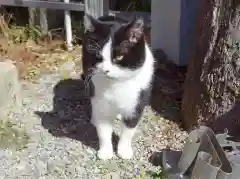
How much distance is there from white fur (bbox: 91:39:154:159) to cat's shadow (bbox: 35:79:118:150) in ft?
0.53

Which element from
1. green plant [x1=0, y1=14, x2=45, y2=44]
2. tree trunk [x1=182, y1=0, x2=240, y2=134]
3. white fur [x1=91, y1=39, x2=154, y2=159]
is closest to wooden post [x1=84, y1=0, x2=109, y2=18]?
green plant [x1=0, y1=14, x2=45, y2=44]

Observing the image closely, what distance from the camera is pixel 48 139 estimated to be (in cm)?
265

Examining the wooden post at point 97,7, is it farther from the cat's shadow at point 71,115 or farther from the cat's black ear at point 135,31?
the cat's black ear at point 135,31

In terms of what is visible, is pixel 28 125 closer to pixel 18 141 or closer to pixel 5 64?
pixel 18 141

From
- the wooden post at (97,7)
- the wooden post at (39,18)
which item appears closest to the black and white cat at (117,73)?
the wooden post at (97,7)

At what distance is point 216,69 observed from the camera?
7.84ft

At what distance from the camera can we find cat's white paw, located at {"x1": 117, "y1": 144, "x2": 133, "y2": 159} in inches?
97.4

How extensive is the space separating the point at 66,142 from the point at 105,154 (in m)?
0.29

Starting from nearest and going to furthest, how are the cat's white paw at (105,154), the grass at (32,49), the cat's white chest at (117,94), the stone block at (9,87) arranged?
the cat's white chest at (117,94)
the cat's white paw at (105,154)
the stone block at (9,87)
the grass at (32,49)

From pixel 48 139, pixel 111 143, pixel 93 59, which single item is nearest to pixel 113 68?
pixel 93 59

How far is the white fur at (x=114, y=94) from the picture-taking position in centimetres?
204

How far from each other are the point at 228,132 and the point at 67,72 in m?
1.39

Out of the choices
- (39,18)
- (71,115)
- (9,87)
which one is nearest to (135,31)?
(71,115)

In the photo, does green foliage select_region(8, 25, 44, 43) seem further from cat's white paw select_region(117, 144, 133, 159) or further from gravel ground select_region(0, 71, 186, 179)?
cat's white paw select_region(117, 144, 133, 159)
